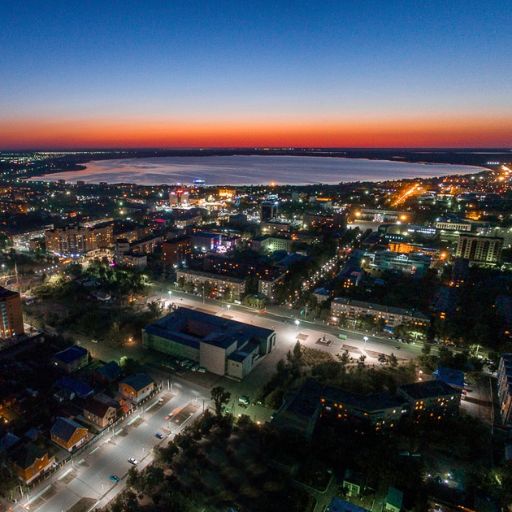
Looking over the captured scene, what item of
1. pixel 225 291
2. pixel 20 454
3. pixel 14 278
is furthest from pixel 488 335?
pixel 14 278

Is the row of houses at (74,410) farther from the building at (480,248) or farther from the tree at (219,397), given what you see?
the building at (480,248)

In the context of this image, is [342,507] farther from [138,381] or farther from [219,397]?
[138,381]

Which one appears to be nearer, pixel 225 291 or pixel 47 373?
pixel 47 373

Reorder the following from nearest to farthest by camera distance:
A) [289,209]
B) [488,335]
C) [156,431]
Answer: [156,431] → [488,335] → [289,209]

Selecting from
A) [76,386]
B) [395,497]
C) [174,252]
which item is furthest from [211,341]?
[174,252]

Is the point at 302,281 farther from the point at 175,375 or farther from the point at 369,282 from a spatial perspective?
the point at 175,375

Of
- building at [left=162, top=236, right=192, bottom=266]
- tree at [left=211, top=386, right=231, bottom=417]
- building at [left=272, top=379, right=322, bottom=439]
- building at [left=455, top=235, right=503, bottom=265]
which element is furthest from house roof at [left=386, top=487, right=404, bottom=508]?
building at [left=455, top=235, right=503, bottom=265]

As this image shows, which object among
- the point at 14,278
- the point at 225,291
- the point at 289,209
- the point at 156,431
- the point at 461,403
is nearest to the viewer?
the point at 156,431
